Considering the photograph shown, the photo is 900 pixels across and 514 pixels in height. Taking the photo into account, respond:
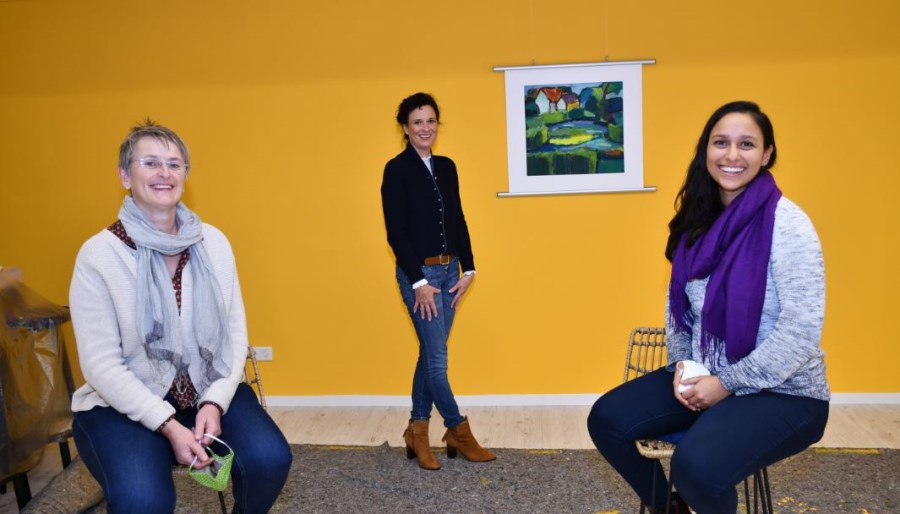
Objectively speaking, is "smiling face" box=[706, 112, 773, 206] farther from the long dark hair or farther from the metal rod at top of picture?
the metal rod at top of picture

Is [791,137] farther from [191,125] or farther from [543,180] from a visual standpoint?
[191,125]

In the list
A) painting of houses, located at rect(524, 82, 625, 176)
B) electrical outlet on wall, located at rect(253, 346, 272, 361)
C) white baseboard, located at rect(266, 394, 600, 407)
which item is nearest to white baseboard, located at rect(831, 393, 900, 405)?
white baseboard, located at rect(266, 394, 600, 407)

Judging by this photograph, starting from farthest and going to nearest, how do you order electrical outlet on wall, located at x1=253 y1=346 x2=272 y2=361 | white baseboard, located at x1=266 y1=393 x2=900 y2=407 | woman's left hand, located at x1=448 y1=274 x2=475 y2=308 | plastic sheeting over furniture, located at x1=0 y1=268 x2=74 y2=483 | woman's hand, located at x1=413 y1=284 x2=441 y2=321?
electrical outlet on wall, located at x1=253 y1=346 x2=272 y2=361, white baseboard, located at x1=266 y1=393 x2=900 y2=407, woman's left hand, located at x1=448 y1=274 x2=475 y2=308, woman's hand, located at x1=413 y1=284 x2=441 y2=321, plastic sheeting over furniture, located at x1=0 y1=268 x2=74 y2=483

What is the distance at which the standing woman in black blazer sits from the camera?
111 inches

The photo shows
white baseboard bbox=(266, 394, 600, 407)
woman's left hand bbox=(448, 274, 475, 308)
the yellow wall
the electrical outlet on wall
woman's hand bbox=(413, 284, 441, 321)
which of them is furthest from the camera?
the electrical outlet on wall

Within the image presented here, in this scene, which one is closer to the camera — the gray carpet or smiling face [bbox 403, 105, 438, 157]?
the gray carpet

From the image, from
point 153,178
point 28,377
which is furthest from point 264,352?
point 153,178

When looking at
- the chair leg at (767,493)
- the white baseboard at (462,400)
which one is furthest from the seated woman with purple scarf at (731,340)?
the white baseboard at (462,400)

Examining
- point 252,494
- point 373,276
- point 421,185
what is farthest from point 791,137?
point 252,494

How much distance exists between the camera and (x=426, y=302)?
9.18 feet

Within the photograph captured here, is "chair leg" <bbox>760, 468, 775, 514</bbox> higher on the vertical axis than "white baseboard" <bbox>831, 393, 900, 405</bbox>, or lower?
higher

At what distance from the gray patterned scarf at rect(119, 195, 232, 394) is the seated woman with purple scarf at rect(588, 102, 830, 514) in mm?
1072

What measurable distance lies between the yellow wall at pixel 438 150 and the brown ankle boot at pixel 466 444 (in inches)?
30.5

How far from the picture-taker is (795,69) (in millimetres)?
3459
